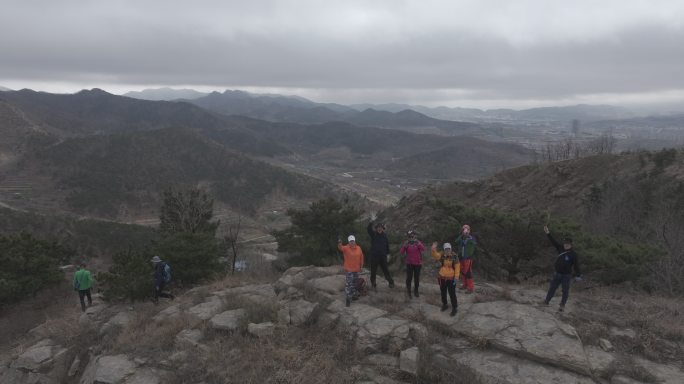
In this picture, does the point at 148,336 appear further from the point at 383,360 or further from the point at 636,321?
the point at 636,321

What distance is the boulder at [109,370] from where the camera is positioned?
8078 millimetres

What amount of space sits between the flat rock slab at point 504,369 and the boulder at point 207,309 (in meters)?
5.53

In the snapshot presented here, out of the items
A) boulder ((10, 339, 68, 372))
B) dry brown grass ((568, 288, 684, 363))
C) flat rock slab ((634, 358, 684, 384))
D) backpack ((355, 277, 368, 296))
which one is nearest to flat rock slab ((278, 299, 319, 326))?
backpack ((355, 277, 368, 296))

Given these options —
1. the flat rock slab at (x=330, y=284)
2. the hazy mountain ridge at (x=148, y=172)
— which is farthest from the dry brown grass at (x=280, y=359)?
the hazy mountain ridge at (x=148, y=172)

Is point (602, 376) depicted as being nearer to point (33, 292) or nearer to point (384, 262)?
point (384, 262)

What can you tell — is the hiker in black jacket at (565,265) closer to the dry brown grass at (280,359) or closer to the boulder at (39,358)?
the dry brown grass at (280,359)

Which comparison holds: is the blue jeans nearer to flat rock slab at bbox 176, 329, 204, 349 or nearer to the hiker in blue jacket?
flat rock slab at bbox 176, 329, 204, 349

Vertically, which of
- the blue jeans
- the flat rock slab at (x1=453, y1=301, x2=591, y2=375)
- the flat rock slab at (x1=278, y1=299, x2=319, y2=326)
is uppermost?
the blue jeans

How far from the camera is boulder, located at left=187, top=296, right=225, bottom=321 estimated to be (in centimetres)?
995

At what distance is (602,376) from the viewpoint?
6.98 meters

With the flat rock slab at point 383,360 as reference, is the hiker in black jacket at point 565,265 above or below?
above

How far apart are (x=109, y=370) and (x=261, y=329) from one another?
3058mm

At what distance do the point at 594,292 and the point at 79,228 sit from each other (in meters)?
59.3

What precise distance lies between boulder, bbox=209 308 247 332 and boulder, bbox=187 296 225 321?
0.34 m
